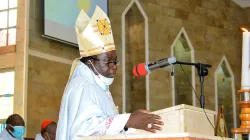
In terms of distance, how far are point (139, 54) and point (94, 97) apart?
7522mm

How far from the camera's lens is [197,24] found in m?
10.6

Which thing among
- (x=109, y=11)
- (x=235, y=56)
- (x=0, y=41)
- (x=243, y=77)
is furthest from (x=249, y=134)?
(x=235, y=56)

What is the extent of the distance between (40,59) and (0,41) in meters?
0.76

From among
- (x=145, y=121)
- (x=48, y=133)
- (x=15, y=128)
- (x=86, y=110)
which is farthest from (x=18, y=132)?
(x=145, y=121)

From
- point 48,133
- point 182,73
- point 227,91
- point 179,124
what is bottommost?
point 48,133

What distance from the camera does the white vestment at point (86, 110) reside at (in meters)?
1.85

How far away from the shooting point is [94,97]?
2.04m

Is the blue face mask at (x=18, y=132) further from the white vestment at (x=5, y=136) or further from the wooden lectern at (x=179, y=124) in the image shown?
the wooden lectern at (x=179, y=124)

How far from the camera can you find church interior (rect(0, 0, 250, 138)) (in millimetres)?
7121

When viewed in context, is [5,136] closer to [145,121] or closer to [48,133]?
[48,133]

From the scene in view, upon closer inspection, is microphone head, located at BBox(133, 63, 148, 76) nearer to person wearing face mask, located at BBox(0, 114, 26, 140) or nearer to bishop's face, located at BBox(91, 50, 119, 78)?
bishop's face, located at BBox(91, 50, 119, 78)

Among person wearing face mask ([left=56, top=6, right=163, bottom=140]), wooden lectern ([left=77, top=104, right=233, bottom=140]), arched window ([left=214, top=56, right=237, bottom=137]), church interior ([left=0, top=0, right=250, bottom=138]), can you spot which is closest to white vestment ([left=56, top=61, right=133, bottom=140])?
→ person wearing face mask ([left=56, top=6, right=163, bottom=140])

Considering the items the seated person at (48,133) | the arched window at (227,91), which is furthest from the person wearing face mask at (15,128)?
the arched window at (227,91)

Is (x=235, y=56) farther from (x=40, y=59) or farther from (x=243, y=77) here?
(x=243, y=77)
